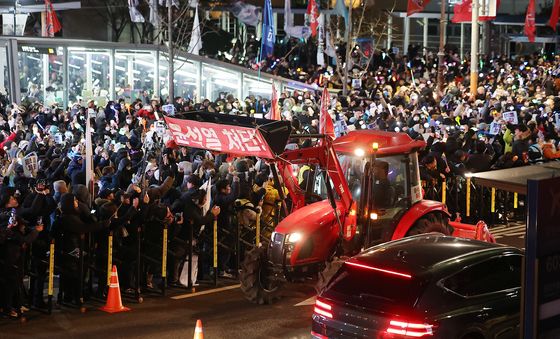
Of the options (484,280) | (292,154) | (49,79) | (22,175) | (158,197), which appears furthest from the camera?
(49,79)

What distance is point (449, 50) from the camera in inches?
1895

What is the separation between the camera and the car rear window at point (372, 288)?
31.4ft

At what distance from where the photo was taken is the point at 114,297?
13.7 meters

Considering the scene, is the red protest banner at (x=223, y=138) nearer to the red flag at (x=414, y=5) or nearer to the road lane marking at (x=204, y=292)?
the road lane marking at (x=204, y=292)

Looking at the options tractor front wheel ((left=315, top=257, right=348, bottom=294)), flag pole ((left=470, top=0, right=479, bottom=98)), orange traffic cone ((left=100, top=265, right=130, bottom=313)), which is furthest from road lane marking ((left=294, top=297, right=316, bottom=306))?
flag pole ((left=470, top=0, right=479, bottom=98))

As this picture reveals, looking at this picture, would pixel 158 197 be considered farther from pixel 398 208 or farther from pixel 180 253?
pixel 398 208

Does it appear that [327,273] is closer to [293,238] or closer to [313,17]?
[293,238]

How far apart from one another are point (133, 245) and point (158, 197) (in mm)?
937

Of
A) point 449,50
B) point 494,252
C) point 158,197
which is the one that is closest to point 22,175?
point 158,197

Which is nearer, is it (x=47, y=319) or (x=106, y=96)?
(x=47, y=319)

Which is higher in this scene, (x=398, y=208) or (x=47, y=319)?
(x=398, y=208)

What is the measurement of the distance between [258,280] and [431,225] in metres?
2.59

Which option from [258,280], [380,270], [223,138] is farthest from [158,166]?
[380,270]

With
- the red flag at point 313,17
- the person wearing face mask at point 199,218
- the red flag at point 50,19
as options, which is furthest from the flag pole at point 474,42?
the person wearing face mask at point 199,218
